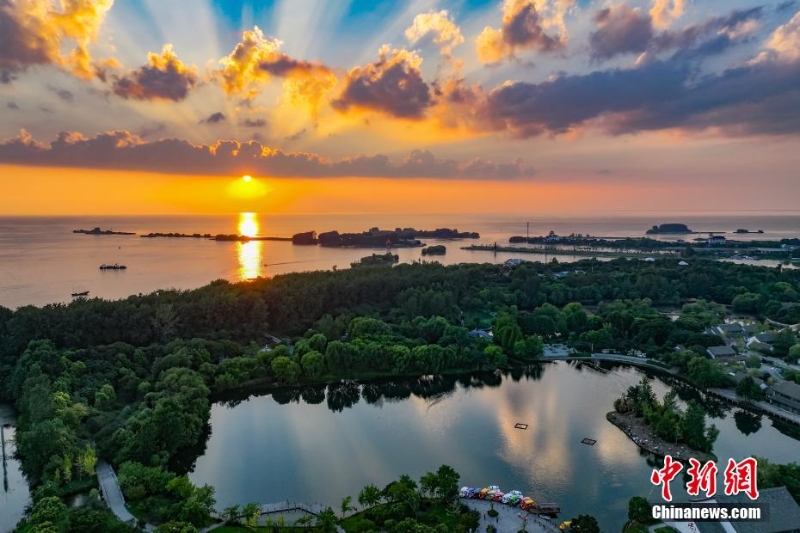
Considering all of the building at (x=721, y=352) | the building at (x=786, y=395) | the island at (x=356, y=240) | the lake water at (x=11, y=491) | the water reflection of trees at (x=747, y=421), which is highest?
the island at (x=356, y=240)

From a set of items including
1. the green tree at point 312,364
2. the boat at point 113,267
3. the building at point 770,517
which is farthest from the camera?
the boat at point 113,267

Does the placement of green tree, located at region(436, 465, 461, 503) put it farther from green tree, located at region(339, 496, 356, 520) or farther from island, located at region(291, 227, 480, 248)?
island, located at region(291, 227, 480, 248)

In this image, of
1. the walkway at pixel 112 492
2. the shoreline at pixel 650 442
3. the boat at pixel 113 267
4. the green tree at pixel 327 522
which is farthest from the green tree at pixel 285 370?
the boat at pixel 113 267

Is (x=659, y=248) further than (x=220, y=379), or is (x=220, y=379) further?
(x=659, y=248)

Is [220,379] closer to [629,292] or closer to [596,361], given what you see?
[596,361]

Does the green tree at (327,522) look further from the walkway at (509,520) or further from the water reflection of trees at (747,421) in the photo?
the water reflection of trees at (747,421)

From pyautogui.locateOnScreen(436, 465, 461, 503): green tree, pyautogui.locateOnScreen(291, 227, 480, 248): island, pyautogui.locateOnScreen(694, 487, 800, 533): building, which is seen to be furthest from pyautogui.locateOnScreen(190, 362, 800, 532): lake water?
pyautogui.locateOnScreen(291, 227, 480, 248): island

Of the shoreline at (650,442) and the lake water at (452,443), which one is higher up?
the shoreline at (650,442)

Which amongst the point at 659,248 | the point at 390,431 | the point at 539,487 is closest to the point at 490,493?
the point at 539,487
